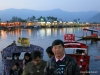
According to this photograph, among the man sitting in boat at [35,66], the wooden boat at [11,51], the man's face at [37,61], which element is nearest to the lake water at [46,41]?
the wooden boat at [11,51]

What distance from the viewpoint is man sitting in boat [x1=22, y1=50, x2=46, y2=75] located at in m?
4.77

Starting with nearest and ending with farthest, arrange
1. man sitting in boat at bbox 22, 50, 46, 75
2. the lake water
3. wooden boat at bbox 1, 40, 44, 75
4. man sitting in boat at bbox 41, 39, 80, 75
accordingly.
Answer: man sitting in boat at bbox 41, 39, 80, 75 → man sitting in boat at bbox 22, 50, 46, 75 → wooden boat at bbox 1, 40, 44, 75 → the lake water

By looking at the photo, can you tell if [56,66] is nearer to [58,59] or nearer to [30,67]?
[58,59]

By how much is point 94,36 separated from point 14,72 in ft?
163

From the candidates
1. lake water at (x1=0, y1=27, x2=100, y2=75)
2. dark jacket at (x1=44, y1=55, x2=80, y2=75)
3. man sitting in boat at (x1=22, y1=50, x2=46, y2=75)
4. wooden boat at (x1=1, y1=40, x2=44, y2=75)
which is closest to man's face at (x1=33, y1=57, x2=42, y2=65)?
man sitting in boat at (x1=22, y1=50, x2=46, y2=75)

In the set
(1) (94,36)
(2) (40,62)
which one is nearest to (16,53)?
(2) (40,62)

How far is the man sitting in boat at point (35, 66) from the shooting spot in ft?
15.7

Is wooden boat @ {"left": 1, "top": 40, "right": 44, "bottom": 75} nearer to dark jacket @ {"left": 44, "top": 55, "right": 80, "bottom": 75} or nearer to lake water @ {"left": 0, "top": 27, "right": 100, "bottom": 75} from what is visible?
dark jacket @ {"left": 44, "top": 55, "right": 80, "bottom": 75}

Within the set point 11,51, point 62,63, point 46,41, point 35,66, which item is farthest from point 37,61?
point 46,41

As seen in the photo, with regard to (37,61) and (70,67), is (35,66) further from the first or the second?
(70,67)

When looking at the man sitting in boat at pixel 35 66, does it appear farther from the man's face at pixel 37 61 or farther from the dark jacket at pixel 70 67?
the dark jacket at pixel 70 67

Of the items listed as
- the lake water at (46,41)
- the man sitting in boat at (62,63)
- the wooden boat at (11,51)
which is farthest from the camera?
the lake water at (46,41)

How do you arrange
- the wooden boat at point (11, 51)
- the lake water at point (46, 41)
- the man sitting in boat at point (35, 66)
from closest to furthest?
the man sitting in boat at point (35, 66), the wooden boat at point (11, 51), the lake water at point (46, 41)

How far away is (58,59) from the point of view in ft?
12.0
